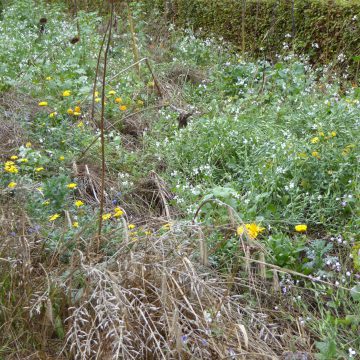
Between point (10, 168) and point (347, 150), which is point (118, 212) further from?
point (347, 150)

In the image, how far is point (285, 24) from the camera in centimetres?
742

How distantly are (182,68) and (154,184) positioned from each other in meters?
2.63

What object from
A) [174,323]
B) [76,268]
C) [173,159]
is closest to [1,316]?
[76,268]

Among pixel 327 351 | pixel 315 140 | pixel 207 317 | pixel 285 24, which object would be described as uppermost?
pixel 285 24

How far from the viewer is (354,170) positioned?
404cm

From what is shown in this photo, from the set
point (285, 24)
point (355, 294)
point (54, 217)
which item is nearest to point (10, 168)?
point (54, 217)

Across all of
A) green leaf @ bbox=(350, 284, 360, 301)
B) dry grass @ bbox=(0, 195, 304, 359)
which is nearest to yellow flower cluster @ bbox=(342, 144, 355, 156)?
green leaf @ bbox=(350, 284, 360, 301)

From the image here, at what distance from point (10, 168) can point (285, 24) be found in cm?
422

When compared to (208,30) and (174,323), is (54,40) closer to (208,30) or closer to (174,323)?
(208,30)

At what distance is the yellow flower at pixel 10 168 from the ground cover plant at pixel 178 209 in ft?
0.11

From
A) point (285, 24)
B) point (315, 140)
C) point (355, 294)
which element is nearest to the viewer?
point (355, 294)

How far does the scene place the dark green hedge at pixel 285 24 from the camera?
22.1 ft

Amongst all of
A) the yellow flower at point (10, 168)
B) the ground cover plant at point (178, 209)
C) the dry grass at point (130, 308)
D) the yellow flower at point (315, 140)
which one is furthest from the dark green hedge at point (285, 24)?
the dry grass at point (130, 308)

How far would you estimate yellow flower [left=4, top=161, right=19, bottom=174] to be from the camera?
421 centimetres
